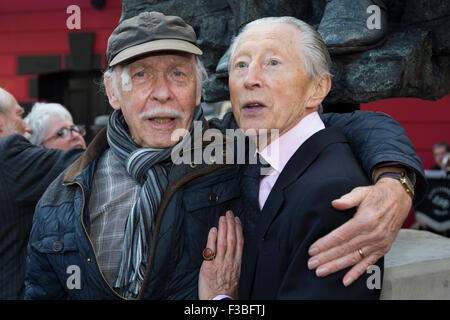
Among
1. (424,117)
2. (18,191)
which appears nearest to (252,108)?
(18,191)

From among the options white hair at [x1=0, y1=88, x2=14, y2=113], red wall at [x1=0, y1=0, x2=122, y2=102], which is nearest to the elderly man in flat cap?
white hair at [x1=0, y1=88, x2=14, y2=113]

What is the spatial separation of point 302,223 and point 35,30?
19.3ft

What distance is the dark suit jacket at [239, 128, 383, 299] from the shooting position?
3.34 feet

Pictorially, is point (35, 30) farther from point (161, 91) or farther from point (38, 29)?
point (161, 91)

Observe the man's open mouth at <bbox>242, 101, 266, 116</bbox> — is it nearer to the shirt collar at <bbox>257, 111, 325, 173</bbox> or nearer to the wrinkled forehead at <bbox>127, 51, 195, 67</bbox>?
the shirt collar at <bbox>257, 111, 325, 173</bbox>

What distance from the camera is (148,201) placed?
131cm

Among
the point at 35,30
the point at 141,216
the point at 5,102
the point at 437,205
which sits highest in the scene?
the point at 35,30

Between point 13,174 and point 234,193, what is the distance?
2.67ft

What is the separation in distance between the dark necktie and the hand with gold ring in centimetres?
4

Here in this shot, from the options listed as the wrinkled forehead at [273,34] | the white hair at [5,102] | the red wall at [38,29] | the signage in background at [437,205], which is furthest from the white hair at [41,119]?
the red wall at [38,29]

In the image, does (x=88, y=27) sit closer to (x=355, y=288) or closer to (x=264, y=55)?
(x=264, y=55)

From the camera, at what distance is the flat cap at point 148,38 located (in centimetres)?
133

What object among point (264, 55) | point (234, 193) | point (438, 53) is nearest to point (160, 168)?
point (234, 193)

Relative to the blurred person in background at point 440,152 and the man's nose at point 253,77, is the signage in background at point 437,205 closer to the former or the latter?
the blurred person in background at point 440,152
